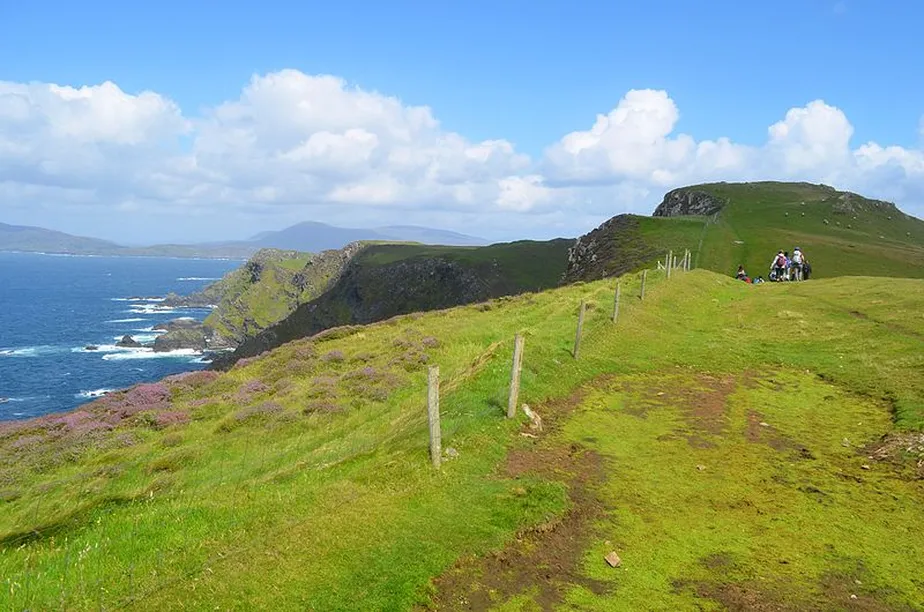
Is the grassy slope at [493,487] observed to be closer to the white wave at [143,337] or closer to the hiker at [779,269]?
the hiker at [779,269]

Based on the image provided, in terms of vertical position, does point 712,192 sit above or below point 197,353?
above

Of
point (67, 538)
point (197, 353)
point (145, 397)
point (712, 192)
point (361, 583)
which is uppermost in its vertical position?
point (712, 192)

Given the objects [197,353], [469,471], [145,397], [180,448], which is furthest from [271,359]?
[197,353]

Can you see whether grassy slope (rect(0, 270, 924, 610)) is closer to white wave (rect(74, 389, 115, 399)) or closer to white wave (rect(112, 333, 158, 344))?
white wave (rect(74, 389, 115, 399))

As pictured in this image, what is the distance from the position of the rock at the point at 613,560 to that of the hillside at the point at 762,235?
6238cm

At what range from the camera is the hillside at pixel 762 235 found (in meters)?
75.7

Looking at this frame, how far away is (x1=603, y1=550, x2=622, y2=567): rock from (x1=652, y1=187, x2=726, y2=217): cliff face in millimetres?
133158

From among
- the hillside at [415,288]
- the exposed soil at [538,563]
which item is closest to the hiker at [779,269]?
the exposed soil at [538,563]

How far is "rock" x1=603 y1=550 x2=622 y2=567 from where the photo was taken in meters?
11.5

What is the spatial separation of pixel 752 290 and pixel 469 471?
42.1 m

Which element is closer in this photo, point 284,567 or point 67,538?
point 284,567

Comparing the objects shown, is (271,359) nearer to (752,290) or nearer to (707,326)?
(707,326)

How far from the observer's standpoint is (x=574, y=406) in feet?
70.4

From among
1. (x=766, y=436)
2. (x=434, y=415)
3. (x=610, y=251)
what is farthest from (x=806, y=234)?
(x=434, y=415)
